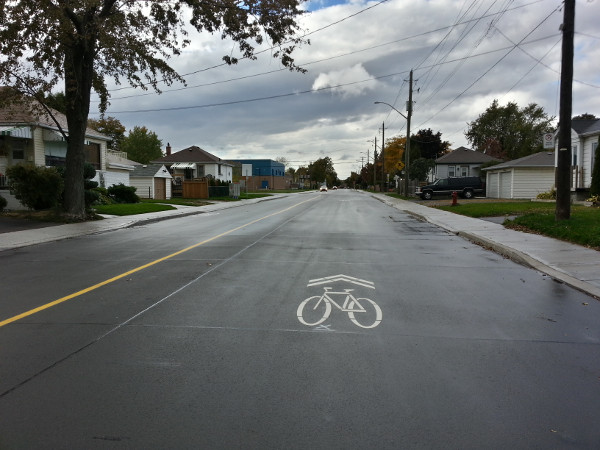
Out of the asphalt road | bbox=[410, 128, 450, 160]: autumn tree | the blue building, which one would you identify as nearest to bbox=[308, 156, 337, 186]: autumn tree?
the blue building

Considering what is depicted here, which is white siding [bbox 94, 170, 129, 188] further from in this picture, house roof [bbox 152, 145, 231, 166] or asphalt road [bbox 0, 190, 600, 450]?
asphalt road [bbox 0, 190, 600, 450]

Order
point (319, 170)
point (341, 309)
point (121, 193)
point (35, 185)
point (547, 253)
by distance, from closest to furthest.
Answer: point (341, 309) < point (547, 253) < point (35, 185) < point (121, 193) < point (319, 170)

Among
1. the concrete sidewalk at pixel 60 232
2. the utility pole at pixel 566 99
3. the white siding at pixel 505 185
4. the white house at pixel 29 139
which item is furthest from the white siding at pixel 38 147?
the white siding at pixel 505 185

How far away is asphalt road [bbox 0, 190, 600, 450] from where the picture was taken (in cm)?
320

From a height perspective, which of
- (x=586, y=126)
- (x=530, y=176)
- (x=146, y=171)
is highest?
(x=586, y=126)

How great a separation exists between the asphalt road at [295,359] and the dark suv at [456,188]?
34855mm

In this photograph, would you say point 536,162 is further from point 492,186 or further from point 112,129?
point 112,129

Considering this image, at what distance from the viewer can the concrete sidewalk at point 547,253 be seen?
8078mm

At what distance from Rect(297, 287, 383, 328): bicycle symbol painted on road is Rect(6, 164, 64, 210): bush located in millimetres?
18559

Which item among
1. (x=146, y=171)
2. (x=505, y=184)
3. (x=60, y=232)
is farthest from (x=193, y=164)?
(x=60, y=232)

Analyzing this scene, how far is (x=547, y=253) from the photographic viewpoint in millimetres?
10492

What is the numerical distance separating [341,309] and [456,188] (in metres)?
39.3

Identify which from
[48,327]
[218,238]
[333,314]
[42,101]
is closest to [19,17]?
[42,101]

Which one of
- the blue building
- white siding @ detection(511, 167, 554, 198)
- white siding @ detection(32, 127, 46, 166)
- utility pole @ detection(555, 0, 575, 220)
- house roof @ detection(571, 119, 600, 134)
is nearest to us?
utility pole @ detection(555, 0, 575, 220)
